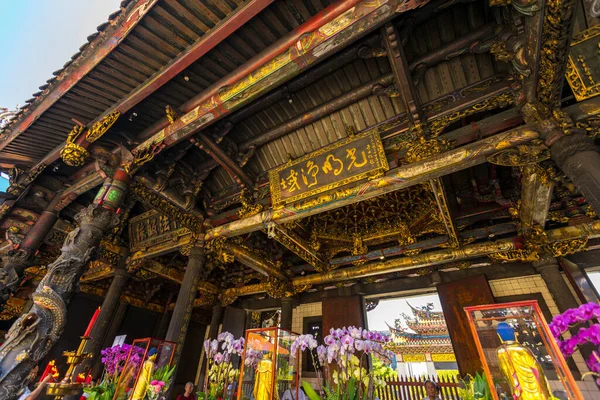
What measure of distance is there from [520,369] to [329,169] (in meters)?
3.28

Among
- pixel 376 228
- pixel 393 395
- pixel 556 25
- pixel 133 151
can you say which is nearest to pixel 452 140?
pixel 556 25

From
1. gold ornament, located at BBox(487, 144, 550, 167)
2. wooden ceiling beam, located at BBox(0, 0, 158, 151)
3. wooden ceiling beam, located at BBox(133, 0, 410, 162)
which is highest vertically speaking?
wooden ceiling beam, located at BBox(0, 0, 158, 151)

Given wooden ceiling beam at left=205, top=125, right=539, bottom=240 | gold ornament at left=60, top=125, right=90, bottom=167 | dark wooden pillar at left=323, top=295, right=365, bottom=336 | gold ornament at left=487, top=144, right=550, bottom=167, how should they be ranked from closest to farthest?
gold ornament at left=487, top=144, right=550, bottom=167
wooden ceiling beam at left=205, top=125, right=539, bottom=240
gold ornament at left=60, top=125, right=90, bottom=167
dark wooden pillar at left=323, top=295, right=365, bottom=336

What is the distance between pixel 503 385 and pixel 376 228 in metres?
4.90

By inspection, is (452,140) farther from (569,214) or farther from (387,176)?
(569,214)

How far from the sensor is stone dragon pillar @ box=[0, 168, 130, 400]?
2955mm

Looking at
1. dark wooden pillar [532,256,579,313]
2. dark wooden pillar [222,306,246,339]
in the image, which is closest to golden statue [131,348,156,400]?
dark wooden pillar [222,306,246,339]

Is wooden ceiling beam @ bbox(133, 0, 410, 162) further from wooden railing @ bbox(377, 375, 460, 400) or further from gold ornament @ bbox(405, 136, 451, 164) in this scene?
wooden railing @ bbox(377, 375, 460, 400)

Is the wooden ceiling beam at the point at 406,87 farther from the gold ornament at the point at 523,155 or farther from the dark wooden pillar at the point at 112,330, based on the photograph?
the dark wooden pillar at the point at 112,330

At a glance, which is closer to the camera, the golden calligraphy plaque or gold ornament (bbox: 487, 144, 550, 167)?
the golden calligraphy plaque

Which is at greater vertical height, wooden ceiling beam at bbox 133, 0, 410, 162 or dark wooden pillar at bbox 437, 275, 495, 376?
wooden ceiling beam at bbox 133, 0, 410, 162

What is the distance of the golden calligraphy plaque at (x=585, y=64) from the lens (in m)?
2.61

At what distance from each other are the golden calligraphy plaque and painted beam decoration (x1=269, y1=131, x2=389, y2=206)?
2209mm

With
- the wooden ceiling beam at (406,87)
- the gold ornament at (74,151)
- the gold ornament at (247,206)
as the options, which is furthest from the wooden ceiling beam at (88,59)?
the gold ornament at (247,206)
